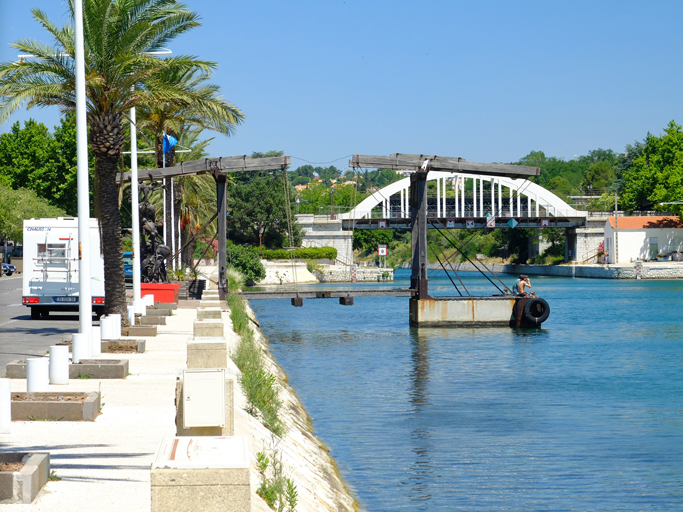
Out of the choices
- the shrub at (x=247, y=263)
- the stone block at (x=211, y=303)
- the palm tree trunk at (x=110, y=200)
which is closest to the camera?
the palm tree trunk at (x=110, y=200)

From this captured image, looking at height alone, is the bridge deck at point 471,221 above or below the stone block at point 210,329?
above

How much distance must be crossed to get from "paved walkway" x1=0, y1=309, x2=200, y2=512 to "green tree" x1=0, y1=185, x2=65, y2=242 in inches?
2339

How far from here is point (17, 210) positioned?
71.7 metres

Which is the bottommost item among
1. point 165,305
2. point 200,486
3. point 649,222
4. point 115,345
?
point 115,345

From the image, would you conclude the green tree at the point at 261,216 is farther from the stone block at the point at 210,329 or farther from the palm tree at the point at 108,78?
the stone block at the point at 210,329

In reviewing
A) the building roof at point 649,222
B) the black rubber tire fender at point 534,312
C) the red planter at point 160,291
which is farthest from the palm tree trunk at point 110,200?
the building roof at point 649,222

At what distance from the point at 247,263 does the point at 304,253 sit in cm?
2248

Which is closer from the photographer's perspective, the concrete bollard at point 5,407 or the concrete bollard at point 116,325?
the concrete bollard at point 5,407

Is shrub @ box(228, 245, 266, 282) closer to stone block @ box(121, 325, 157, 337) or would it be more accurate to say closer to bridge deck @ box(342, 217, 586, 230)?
bridge deck @ box(342, 217, 586, 230)

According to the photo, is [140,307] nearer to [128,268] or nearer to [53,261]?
[53,261]

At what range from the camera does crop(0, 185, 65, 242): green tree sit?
69.6m

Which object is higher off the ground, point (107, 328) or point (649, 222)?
point (649, 222)

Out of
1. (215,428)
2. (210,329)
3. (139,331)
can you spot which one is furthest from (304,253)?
(215,428)

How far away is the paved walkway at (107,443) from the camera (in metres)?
7.36
